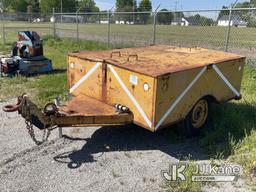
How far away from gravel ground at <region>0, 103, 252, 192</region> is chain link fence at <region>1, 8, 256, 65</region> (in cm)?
530

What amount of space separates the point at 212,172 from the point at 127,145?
125 cm

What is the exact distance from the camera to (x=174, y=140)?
4500mm

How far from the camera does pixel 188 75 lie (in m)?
3.96

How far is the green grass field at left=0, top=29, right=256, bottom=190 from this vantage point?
13.4ft

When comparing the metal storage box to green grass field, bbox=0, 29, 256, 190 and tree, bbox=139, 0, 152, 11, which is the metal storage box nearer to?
green grass field, bbox=0, 29, 256, 190

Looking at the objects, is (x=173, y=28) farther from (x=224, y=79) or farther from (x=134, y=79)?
(x=134, y=79)

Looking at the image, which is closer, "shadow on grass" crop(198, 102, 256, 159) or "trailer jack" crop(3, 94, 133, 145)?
"trailer jack" crop(3, 94, 133, 145)

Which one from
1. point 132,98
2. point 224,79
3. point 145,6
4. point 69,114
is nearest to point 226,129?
point 224,79

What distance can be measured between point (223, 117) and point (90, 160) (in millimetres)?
2377

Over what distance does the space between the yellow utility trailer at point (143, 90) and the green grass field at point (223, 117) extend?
0.34 metres

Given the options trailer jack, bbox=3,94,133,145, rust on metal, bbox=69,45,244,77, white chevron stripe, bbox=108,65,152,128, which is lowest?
trailer jack, bbox=3,94,133,145

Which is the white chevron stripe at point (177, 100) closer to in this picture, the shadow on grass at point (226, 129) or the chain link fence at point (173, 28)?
the shadow on grass at point (226, 129)

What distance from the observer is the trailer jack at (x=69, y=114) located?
363 centimetres

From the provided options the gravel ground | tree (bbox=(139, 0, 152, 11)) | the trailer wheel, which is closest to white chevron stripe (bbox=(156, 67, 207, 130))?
the trailer wheel
